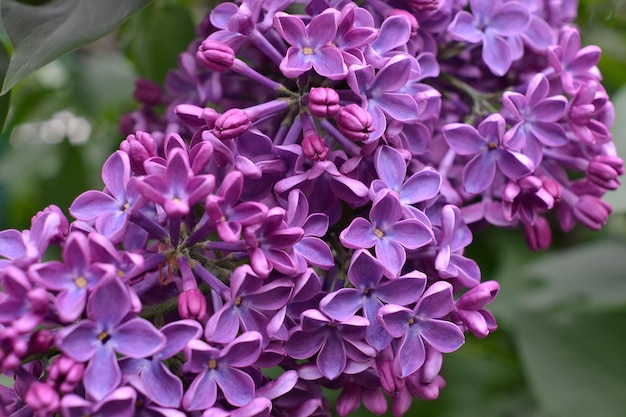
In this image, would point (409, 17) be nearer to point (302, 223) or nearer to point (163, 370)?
point (302, 223)

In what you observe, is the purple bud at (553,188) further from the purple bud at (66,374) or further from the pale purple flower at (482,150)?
the purple bud at (66,374)

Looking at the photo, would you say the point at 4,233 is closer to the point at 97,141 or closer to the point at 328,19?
the point at 328,19

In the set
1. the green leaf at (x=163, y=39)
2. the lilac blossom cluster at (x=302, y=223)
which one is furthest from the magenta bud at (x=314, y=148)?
the green leaf at (x=163, y=39)

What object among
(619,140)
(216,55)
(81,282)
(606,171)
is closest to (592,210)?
(606,171)

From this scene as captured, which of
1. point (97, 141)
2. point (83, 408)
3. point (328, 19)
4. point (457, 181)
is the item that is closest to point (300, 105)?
point (328, 19)

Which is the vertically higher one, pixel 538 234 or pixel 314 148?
pixel 314 148

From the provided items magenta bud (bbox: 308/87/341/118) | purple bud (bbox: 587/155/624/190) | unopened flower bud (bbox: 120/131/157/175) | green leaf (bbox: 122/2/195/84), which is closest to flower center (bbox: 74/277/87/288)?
unopened flower bud (bbox: 120/131/157/175)

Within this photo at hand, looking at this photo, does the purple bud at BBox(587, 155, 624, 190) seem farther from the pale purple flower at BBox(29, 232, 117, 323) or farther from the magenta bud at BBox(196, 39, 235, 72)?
the pale purple flower at BBox(29, 232, 117, 323)
